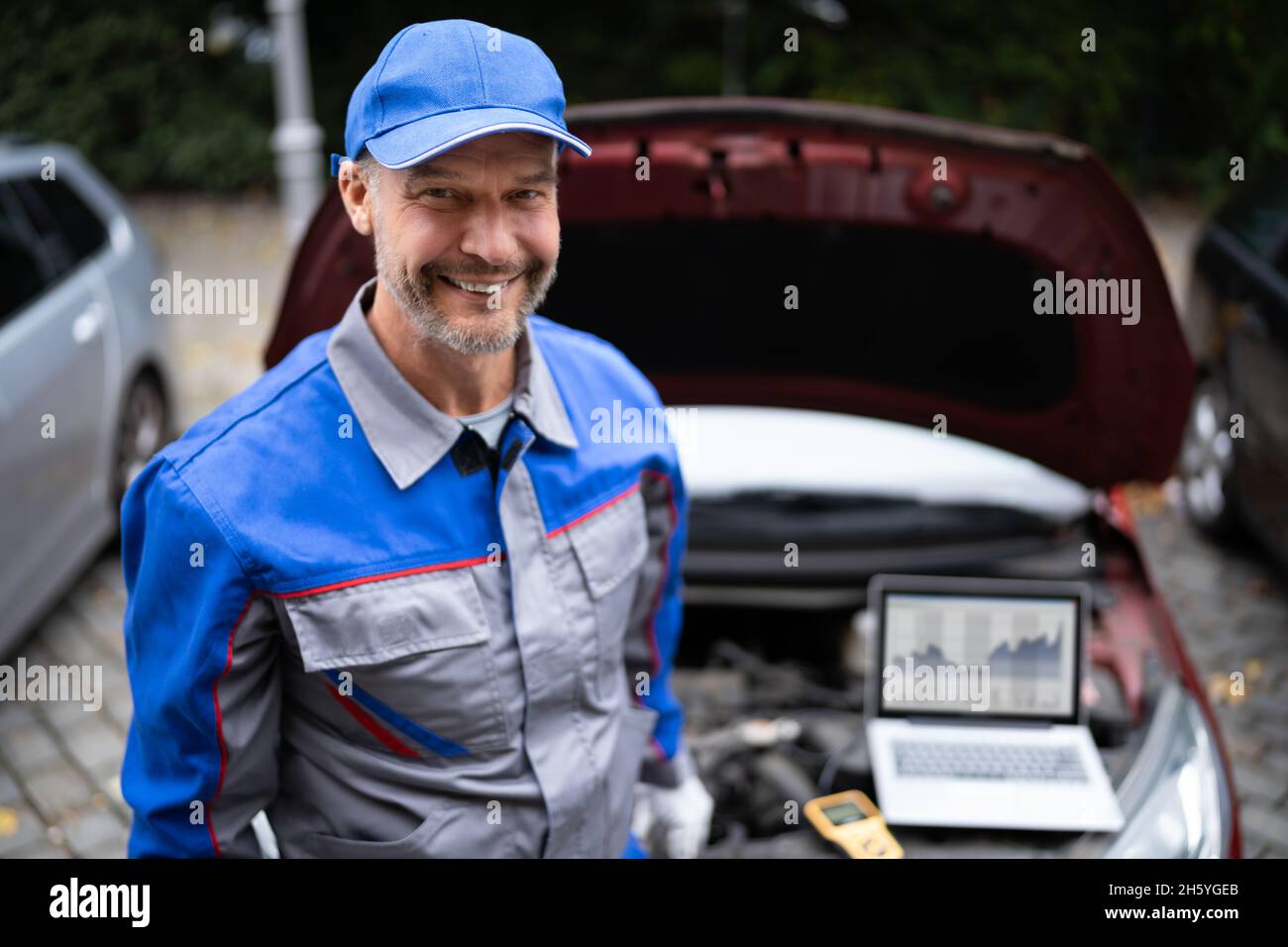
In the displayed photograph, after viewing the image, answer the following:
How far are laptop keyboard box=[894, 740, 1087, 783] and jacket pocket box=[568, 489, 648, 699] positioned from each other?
0.84m

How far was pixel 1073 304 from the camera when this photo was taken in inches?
87.4

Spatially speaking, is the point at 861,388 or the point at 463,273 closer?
the point at 463,273

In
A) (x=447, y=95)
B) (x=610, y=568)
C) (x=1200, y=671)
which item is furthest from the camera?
(x=1200, y=671)

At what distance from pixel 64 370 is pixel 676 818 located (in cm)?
294

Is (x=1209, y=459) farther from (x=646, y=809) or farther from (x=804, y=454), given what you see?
→ (x=646, y=809)

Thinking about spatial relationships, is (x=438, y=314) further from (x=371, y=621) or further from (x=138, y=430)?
(x=138, y=430)

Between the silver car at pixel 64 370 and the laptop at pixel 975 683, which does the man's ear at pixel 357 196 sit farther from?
the silver car at pixel 64 370

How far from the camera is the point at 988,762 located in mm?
2324

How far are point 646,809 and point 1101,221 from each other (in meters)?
1.43

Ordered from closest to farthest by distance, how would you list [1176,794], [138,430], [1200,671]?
1. [1176,794]
2. [1200,671]
3. [138,430]

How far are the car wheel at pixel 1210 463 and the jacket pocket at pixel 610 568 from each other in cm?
339

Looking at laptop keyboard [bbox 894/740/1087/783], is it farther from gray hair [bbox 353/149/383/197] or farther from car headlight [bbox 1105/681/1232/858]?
gray hair [bbox 353/149/383/197]

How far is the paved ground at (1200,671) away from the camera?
3102mm

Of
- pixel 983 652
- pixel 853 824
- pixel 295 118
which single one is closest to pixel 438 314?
pixel 853 824
